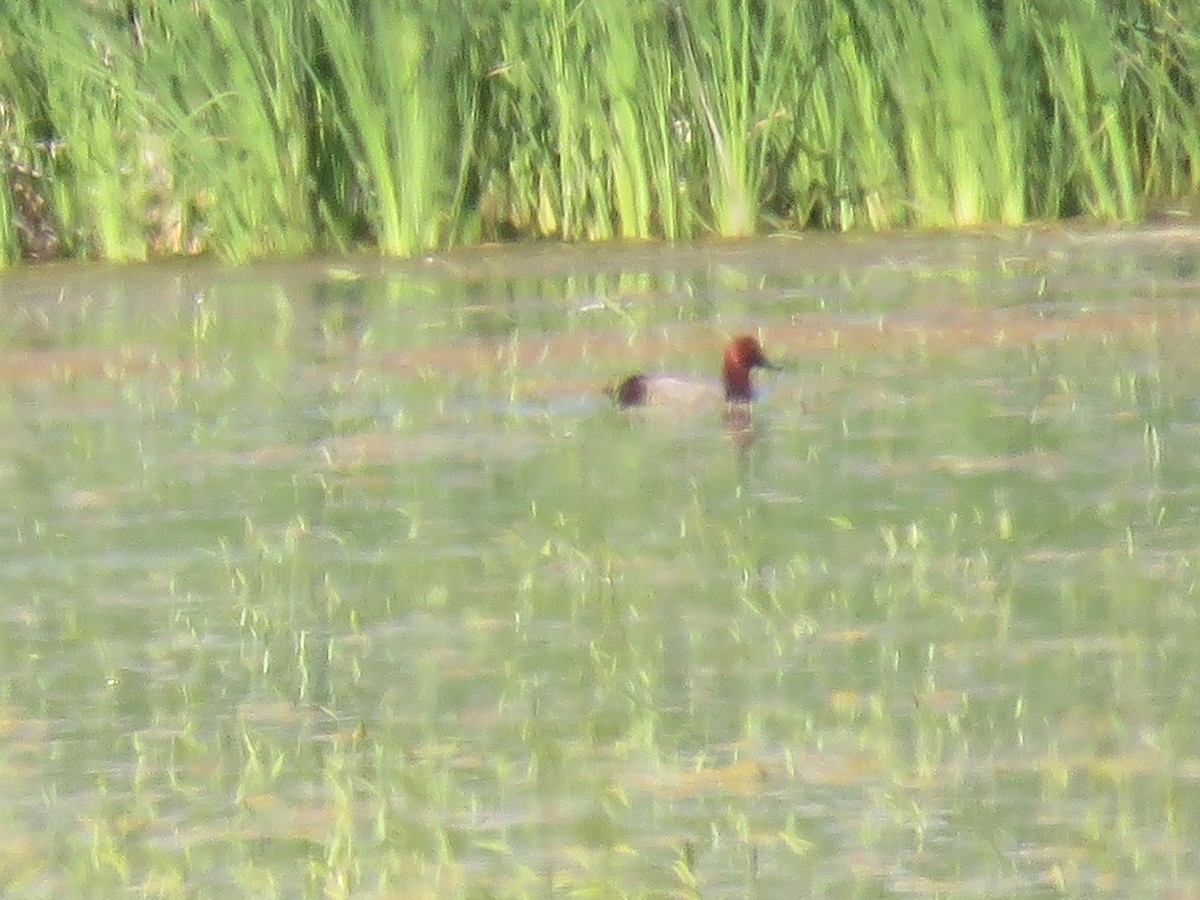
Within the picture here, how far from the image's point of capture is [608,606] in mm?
4211

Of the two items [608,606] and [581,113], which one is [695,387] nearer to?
[608,606]

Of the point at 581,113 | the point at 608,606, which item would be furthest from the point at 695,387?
the point at 581,113

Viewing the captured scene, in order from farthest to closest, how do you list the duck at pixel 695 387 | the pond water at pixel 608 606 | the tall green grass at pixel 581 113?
the tall green grass at pixel 581 113 < the duck at pixel 695 387 < the pond water at pixel 608 606

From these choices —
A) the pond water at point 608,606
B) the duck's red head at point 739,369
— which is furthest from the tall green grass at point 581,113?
the duck's red head at point 739,369

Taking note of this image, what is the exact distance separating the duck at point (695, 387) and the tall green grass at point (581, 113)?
2643mm

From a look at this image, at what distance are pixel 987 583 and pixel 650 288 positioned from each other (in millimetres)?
3694

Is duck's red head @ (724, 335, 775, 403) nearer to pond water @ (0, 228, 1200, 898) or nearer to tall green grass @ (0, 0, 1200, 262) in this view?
pond water @ (0, 228, 1200, 898)

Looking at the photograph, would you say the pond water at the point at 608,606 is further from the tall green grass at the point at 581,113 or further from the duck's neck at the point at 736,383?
the tall green grass at the point at 581,113

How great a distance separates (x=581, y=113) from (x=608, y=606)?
4.68 m

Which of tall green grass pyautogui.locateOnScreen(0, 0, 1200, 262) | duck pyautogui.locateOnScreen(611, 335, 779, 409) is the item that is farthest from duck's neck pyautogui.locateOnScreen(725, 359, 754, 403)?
tall green grass pyautogui.locateOnScreen(0, 0, 1200, 262)

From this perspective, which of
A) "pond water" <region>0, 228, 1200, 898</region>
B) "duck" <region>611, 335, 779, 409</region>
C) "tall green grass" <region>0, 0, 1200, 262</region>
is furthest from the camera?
"tall green grass" <region>0, 0, 1200, 262</region>

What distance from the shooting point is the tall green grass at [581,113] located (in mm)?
8531

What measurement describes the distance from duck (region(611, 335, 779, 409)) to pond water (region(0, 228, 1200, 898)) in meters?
0.08

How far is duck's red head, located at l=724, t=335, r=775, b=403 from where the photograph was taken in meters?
5.95
